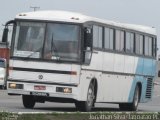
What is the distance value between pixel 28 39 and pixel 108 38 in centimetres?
327

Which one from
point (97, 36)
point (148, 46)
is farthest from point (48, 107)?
point (148, 46)

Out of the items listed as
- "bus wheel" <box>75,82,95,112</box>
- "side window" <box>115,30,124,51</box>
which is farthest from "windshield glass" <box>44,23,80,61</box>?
"side window" <box>115,30,124,51</box>

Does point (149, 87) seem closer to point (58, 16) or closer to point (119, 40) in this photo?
point (119, 40)

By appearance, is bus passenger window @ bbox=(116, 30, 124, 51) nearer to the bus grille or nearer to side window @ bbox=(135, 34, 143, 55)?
side window @ bbox=(135, 34, 143, 55)

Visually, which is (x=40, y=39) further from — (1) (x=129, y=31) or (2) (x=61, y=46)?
(1) (x=129, y=31)

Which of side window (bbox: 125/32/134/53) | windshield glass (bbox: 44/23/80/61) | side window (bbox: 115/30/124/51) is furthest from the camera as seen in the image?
side window (bbox: 125/32/134/53)

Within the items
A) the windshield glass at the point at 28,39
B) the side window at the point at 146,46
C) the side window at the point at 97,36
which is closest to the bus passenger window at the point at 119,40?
the side window at the point at 97,36

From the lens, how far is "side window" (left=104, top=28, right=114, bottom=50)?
86.1 ft

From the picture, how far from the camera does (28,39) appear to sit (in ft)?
80.2

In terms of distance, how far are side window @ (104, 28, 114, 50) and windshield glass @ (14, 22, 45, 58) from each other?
2.74 metres

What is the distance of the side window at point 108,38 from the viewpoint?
2624cm

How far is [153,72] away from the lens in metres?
32.1

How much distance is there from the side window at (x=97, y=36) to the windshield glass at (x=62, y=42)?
3.63 ft

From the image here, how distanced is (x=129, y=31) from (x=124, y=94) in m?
2.31
